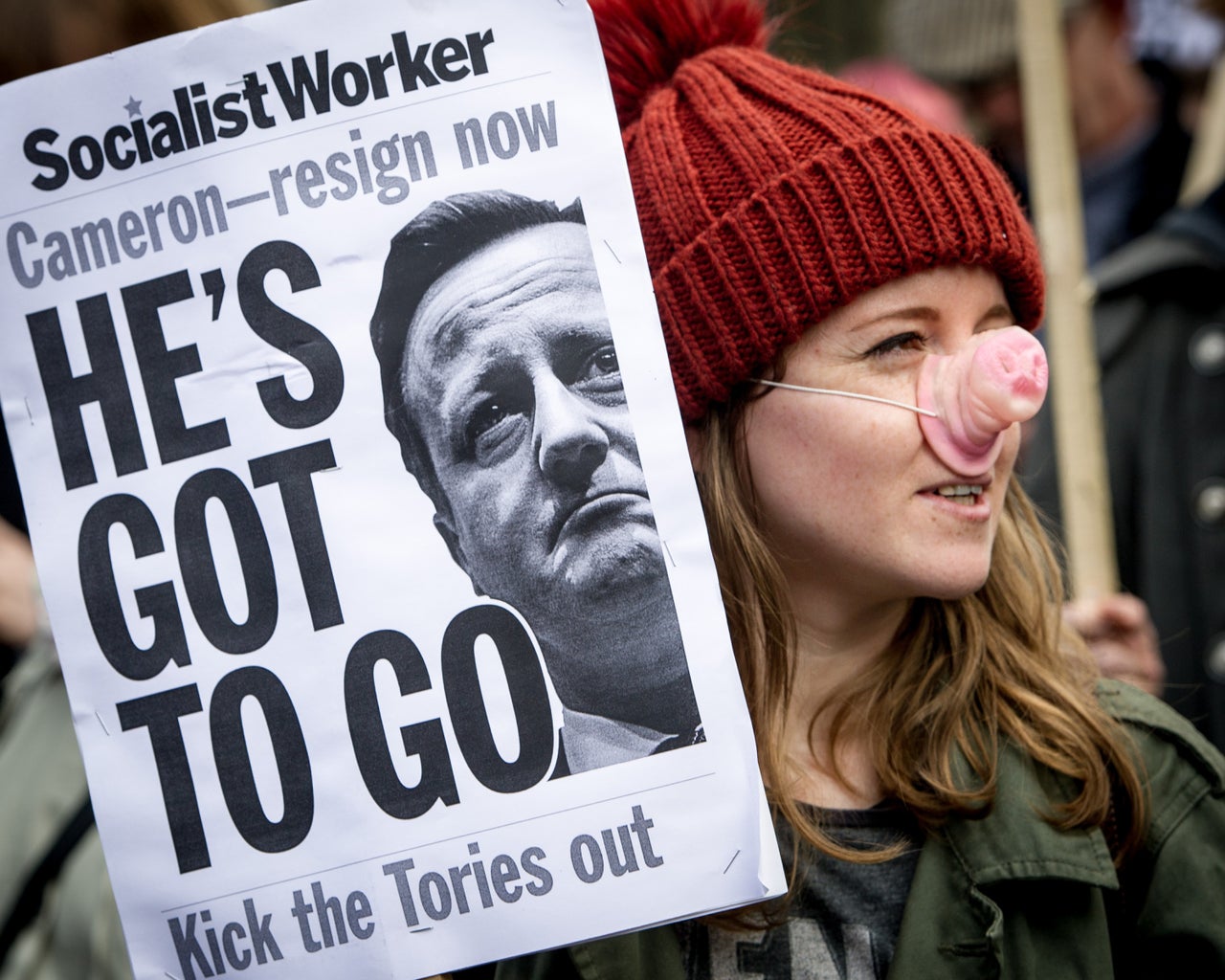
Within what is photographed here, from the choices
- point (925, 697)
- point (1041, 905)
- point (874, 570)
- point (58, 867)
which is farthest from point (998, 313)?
point (58, 867)

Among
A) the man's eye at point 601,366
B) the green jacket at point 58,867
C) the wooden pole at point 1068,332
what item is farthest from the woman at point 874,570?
the wooden pole at point 1068,332

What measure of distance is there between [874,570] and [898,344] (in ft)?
0.95

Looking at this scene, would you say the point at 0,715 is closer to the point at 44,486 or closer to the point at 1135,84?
the point at 44,486

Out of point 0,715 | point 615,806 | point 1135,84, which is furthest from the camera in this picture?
point 1135,84

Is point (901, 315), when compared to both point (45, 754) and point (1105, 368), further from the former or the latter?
point (1105, 368)

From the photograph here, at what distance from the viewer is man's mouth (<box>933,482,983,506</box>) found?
1.79m

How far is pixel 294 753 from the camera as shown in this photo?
5.12 ft

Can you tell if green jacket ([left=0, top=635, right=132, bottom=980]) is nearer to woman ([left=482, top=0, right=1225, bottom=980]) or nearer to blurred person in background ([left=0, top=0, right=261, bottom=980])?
blurred person in background ([left=0, top=0, right=261, bottom=980])

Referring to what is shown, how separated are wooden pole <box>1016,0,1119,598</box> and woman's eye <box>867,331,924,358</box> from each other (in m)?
0.96

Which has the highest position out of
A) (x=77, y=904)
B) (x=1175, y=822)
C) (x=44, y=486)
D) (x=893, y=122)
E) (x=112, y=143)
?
(x=112, y=143)

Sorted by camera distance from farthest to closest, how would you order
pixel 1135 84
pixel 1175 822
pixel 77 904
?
pixel 1135 84 → pixel 77 904 → pixel 1175 822

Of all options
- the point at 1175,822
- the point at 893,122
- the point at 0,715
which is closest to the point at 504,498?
the point at 893,122

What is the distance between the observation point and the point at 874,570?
5.87 ft

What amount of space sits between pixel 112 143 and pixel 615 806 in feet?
3.08
